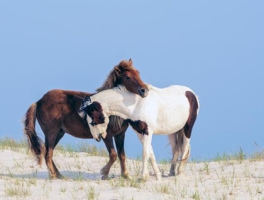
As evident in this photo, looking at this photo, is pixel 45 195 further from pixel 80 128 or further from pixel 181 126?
pixel 181 126

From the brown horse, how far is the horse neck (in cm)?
14

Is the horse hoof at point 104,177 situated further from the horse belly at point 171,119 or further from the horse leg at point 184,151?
the horse leg at point 184,151

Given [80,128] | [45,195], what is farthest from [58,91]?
[45,195]

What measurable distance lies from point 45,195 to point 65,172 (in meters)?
2.97

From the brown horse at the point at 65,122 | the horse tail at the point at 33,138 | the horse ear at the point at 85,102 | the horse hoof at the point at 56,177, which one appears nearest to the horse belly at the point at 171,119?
the brown horse at the point at 65,122

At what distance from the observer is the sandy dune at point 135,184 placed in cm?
862

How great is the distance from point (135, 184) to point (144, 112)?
1.24 m

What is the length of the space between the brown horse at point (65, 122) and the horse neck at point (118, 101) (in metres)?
0.14

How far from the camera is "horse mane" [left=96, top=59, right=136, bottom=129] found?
10.1 meters

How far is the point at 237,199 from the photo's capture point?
8.58m

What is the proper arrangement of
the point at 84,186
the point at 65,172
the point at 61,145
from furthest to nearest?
the point at 61,145, the point at 65,172, the point at 84,186

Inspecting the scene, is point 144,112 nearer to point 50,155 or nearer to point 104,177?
point 104,177

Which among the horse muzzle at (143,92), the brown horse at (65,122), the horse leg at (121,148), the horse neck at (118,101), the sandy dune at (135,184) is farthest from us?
the horse leg at (121,148)

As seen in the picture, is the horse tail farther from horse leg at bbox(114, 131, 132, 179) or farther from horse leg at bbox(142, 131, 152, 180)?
horse leg at bbox(142, 131, 152, 180)
